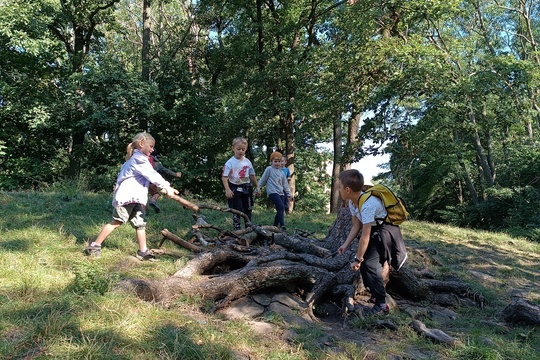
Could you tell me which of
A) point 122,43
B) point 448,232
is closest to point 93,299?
point 448,232

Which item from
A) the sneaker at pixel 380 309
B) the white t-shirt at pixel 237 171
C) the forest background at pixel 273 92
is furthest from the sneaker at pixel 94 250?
the forest background at pixel 273 92

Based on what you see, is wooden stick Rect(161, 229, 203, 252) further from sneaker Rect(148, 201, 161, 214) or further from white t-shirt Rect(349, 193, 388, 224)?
sneaker Rect(148, 201, 161, 214)

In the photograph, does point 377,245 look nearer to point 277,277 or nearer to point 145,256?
point 277,277

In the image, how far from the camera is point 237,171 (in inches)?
259

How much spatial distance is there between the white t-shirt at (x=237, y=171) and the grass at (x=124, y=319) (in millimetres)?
1465

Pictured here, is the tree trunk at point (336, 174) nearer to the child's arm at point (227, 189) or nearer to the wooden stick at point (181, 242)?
the child's arm at point (227, 189)

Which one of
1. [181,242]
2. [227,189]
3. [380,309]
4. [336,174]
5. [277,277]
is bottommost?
[380,309]

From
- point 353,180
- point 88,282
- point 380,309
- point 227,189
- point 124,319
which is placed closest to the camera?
point 124,319

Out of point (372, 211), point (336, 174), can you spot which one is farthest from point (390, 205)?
point (336, 174)

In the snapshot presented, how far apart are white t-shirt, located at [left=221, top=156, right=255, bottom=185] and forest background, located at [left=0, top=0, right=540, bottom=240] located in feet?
25.5

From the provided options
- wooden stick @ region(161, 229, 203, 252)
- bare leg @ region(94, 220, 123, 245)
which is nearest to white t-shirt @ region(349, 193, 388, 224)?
wooden stick @ region(161, 229, 203, 252)

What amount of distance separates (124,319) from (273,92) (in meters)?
14.6

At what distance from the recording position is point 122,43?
26.6m

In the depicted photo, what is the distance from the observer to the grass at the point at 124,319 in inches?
106
